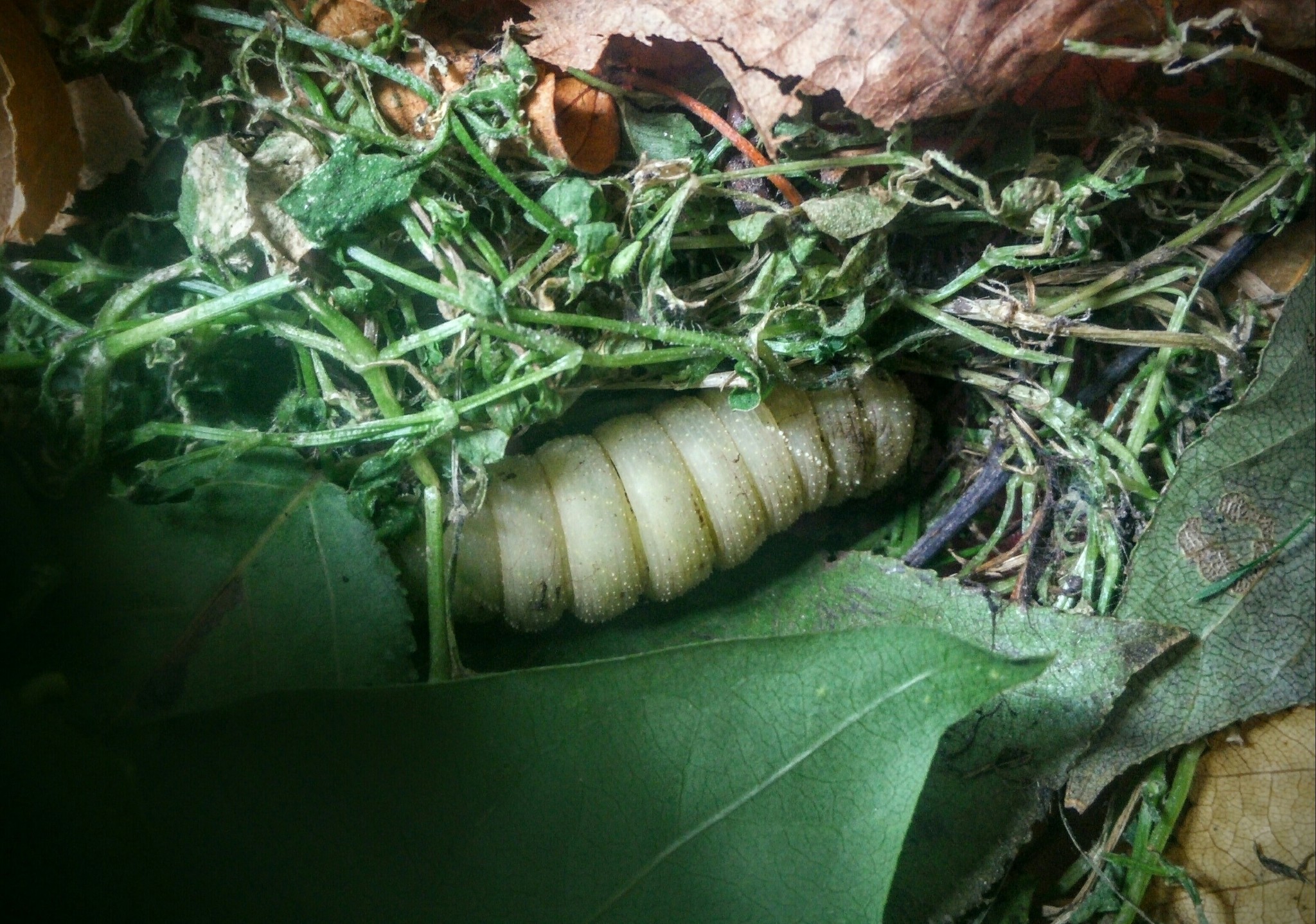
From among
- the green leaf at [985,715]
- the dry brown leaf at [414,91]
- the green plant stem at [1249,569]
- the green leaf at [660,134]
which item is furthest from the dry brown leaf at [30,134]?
the green plant stem at [1249,569]

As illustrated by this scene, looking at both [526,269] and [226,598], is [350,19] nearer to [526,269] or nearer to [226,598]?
[526,269]

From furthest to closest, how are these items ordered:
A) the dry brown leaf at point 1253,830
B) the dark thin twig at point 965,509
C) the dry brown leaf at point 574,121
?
the dark thin twig at point 965,509 → the dry brown leaf at point 1253,830 → the dry brown leaf at point 574,121

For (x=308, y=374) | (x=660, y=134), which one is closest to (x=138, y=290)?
(x=308, y=374)

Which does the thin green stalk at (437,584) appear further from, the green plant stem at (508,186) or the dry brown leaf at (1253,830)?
the dry brown leaf at (1253,830)

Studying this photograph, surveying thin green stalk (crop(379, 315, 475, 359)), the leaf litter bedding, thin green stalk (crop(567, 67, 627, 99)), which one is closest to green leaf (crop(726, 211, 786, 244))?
the leaf litter bedding

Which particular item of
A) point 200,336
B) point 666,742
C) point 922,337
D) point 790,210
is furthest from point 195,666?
point 922,337

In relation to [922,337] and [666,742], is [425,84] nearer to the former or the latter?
[922,337]
